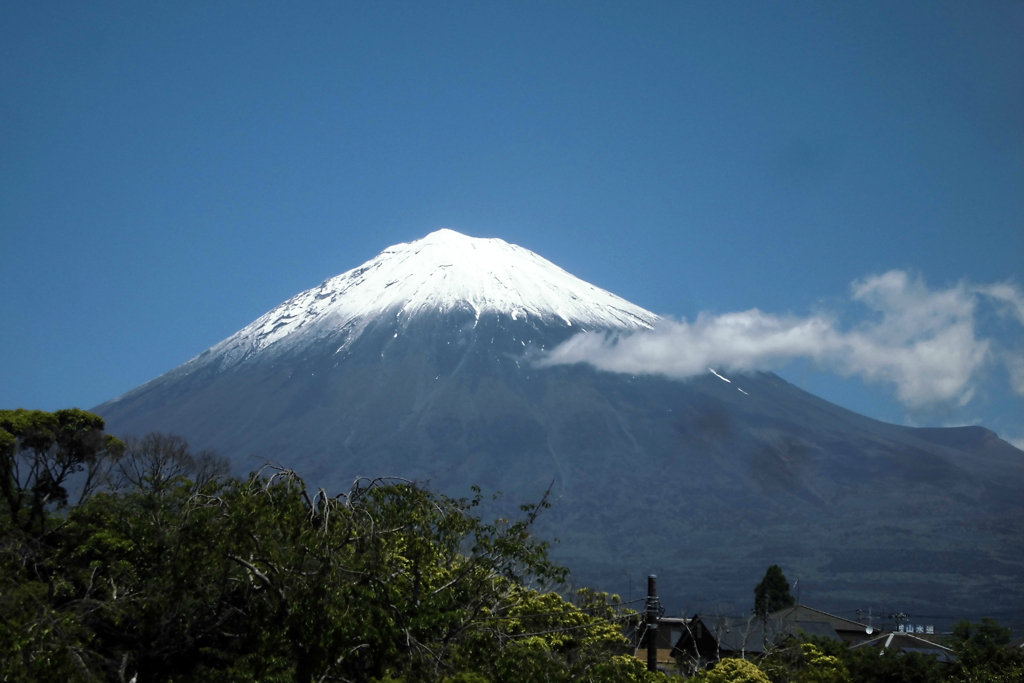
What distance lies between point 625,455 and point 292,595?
14942 cm

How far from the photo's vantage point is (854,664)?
2583cm

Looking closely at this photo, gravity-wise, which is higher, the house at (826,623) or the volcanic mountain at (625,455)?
the volcanic mountain at (625,455)

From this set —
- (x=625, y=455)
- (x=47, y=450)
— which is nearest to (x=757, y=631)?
(x=47, y=450)

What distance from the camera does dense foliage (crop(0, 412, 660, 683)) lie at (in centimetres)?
1030

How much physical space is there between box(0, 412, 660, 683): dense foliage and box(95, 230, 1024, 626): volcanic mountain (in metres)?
98.2

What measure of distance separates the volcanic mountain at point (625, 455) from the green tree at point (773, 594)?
45167 millimetres

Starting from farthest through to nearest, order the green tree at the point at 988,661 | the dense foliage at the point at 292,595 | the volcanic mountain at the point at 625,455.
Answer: the volcanic mountain at the point at 625,455 < the green tree at the point at 988,661 < the dense foliage at the point at 292,595

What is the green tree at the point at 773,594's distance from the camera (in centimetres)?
5958

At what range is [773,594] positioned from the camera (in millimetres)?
60531

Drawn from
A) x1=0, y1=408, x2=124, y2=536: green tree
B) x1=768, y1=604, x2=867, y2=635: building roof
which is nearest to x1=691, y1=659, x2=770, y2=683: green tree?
x1=0, y1=408, x2=124, y2=536: green tree

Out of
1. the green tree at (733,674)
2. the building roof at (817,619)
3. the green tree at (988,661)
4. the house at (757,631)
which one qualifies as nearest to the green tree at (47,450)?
the green tree at (733,674)

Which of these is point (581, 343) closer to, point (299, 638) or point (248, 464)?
point (248, 464)

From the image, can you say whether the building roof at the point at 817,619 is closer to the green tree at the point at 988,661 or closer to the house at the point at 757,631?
the house at the point at 757,631

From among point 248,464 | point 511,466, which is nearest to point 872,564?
point 511,466
